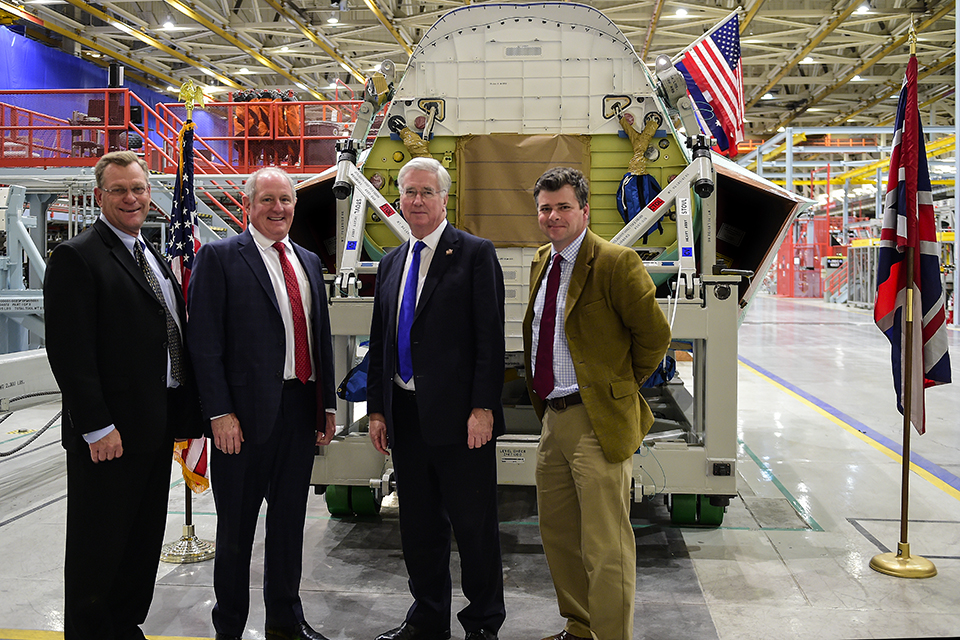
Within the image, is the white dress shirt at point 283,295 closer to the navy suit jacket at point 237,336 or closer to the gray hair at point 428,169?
the navy suit jacket at point 237,336

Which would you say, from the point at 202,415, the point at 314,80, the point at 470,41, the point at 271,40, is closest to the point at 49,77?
the point at 271,40

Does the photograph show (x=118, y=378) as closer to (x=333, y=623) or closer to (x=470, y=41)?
(x=333, y=623)

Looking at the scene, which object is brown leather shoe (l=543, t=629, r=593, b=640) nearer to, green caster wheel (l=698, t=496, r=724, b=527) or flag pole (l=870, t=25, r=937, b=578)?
green caster wheel (l=698, t=496, r=724, b=527)

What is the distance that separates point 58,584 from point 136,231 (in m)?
2.05

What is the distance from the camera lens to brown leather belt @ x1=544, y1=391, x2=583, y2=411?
9.45 feet

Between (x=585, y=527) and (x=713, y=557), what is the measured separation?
5.62 ft

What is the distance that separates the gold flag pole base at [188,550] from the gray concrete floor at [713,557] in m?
0.09

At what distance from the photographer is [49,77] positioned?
2039 cm

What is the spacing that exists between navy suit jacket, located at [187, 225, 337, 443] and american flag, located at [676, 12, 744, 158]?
4.89m

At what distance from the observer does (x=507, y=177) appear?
4.54m

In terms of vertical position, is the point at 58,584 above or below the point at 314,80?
below

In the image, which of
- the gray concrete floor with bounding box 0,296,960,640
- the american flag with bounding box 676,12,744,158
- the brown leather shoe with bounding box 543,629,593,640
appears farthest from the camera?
the american flag with bounding box 676,12,744,158

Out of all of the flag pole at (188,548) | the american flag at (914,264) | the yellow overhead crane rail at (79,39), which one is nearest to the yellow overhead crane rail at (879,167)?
the american flag at (914,264)

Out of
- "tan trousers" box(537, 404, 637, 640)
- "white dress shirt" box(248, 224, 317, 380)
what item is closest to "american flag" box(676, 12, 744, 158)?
"tan trousers" box(537, 404, 637, 640)
